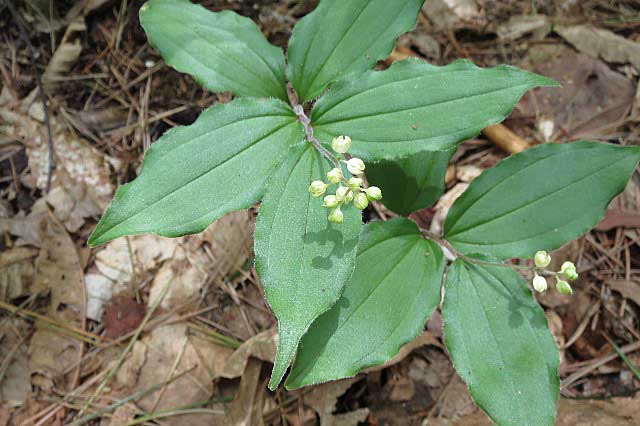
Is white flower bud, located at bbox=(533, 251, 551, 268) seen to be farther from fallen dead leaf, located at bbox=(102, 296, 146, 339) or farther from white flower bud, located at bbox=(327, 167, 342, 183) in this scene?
fallen dead leaf, located at bbox=(102, 296, 146, 339)

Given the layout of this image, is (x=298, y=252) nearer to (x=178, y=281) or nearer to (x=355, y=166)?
(x=355, y=166)

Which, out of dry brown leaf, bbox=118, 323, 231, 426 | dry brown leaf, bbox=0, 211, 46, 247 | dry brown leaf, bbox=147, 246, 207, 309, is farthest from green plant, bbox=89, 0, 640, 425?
dry brown leaf, bbox=0, 211, 46, 247

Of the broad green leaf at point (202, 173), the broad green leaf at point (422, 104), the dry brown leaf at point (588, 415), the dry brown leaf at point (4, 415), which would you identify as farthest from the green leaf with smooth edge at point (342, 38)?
the dry brown leaf at point (4, 415)

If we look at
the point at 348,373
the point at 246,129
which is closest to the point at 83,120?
the point at 246,129

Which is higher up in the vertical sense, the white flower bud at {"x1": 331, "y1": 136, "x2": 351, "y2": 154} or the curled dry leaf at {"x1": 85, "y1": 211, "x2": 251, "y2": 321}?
the white flower bud at {"x1": 331, "y1": 136, "x2": 351, "y2": 154}

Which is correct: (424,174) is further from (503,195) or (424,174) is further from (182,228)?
(182,228)

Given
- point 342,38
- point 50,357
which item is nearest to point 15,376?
point 50,357
